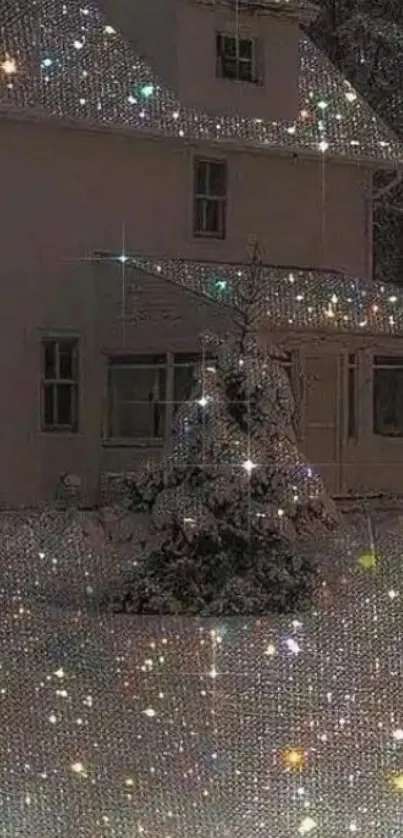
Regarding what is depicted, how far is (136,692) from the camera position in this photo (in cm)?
463

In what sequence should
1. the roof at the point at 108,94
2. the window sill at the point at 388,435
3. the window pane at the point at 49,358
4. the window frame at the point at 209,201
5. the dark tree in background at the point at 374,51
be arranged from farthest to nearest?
the dark tree in background at the point at 374,51 → the window sill at the point at 388,435 → the window frame at the point at 209,201 → the window pane at the point at 49,358 → the roof at the point at 108,94

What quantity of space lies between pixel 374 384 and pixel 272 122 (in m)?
2.38

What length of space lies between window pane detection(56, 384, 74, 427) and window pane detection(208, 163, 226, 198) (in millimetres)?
1948

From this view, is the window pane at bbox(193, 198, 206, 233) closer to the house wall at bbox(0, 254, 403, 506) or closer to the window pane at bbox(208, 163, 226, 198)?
the window pane at bbox(208, 163, 226, 198)

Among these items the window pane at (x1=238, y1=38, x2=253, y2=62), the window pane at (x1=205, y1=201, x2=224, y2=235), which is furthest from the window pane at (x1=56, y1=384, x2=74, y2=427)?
the window pane at (x1=238, y1=38, x2=253, y2=62)

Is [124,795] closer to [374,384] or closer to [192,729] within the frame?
[192,729]

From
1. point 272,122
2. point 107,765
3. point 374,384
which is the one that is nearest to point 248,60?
point 272,122

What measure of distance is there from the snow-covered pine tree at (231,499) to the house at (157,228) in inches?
148

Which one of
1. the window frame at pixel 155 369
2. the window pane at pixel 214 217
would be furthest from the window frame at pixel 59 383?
the window pane at pixel 214 217

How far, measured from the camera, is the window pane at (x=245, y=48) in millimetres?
10758

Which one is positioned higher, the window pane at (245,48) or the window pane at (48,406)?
the window pane at (245,48)

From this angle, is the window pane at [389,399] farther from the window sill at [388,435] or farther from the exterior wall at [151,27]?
the exterior wall at [151,27]

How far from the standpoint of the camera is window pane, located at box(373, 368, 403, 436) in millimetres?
11609

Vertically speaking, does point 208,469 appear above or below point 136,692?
above
